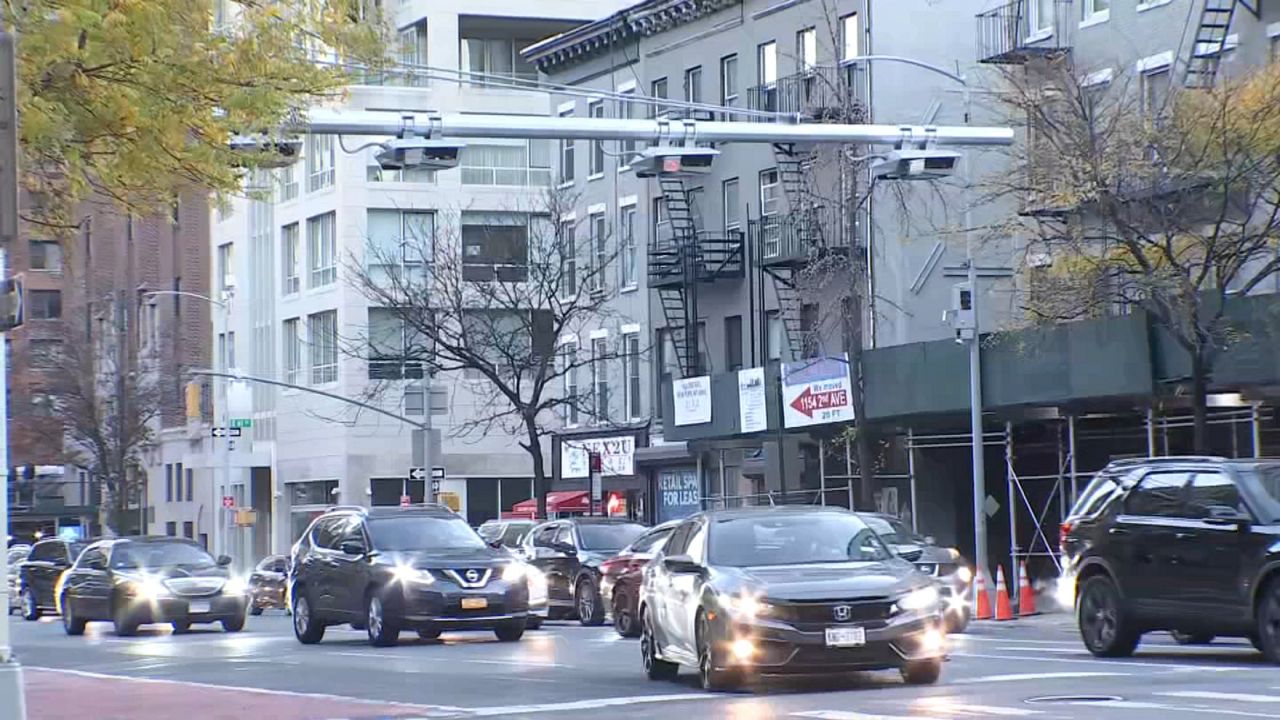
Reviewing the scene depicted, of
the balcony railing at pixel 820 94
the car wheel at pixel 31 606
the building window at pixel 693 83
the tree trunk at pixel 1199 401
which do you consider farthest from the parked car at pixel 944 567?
the building window at pixel 693 83

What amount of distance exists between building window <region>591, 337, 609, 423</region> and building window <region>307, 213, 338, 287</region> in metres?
17.3

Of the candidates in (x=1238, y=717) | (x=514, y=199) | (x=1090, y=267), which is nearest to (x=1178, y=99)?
(x=1090, y=267)

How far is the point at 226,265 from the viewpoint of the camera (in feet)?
283

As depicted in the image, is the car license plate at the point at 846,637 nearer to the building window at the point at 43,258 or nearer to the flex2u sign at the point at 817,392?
the flex2u sign at the point at 817,392

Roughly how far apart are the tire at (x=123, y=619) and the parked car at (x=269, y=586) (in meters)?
12.6

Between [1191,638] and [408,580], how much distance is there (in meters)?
10.1

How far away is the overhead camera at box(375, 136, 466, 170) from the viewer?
950 inches

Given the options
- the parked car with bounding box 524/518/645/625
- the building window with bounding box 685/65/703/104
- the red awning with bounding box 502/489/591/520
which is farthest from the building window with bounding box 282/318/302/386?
the parked car with bounding box 524/518/645/625

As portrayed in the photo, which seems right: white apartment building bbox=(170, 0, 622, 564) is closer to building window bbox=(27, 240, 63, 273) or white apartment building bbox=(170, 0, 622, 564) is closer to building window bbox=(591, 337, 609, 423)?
building window bbox=(591, 337, 609, 423)

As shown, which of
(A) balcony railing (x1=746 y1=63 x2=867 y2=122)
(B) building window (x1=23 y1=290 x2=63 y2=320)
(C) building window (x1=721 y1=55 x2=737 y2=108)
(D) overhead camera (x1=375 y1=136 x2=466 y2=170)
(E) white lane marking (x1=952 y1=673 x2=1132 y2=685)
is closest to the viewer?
(E) white lane marking (x1=952 y1=673 x2=1132 y2=685)

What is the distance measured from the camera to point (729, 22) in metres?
53.4

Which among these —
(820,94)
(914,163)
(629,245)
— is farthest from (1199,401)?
(629,245)

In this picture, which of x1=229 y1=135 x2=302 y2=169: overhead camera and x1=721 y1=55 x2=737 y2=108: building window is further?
x1=721 y1=55 x2=737 y2=108: building window

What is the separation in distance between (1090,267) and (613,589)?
27.4 feet
